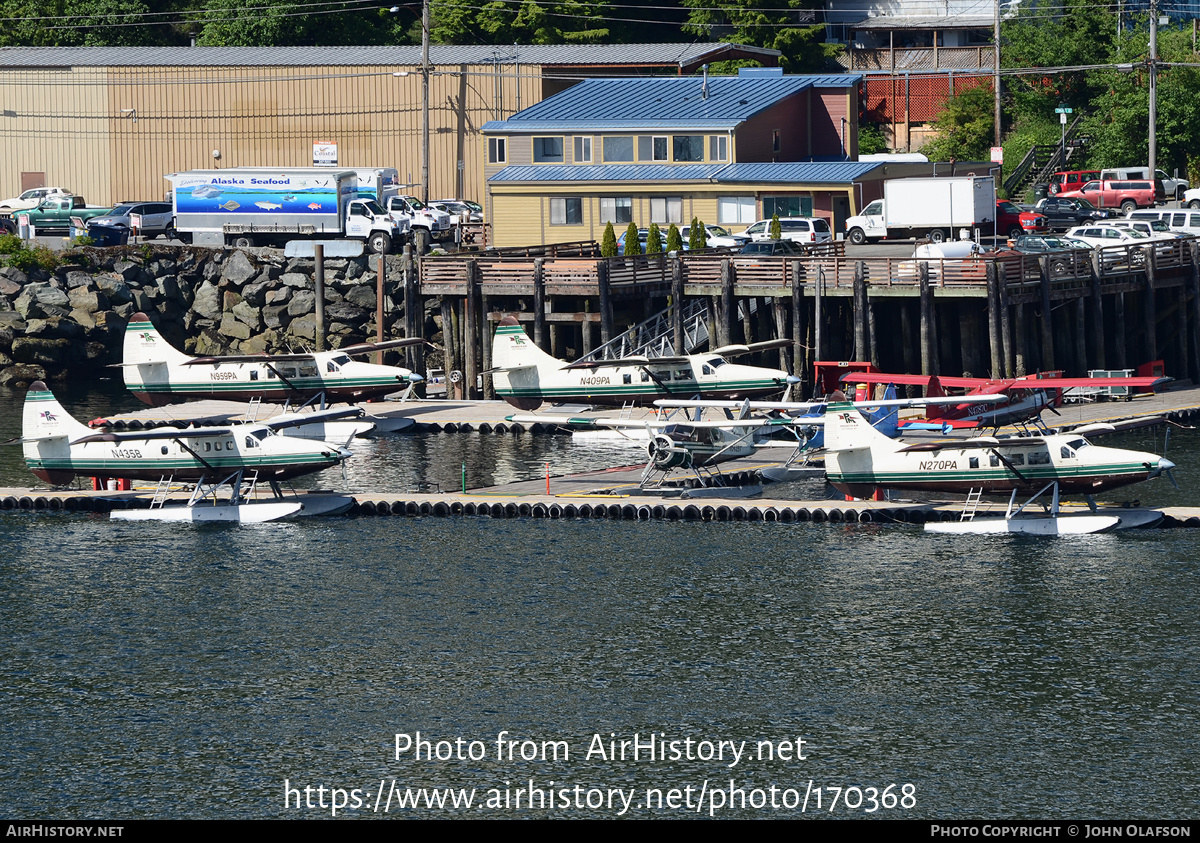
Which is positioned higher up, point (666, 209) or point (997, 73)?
point (997, 73)

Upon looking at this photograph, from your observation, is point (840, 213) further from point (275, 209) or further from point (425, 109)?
point (275, 209)

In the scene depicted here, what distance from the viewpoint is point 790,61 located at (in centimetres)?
9906

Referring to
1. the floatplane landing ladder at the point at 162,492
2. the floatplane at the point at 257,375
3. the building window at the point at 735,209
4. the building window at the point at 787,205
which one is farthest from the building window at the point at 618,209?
the floatplane landing ladder at the point at 162,492

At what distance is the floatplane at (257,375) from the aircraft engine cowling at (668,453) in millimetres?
13367

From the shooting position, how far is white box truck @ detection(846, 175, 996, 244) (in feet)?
225

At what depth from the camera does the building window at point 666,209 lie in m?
Answer: 75.5

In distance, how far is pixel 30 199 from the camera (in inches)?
3403

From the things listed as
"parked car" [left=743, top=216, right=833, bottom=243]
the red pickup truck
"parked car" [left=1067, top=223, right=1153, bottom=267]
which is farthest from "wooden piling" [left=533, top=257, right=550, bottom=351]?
the red pickup truck

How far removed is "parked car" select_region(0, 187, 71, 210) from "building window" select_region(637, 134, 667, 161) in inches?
1189

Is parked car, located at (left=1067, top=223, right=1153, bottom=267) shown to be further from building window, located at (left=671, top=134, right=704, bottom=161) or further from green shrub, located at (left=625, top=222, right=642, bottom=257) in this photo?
green shrub, located at (left=625, top=222, right=642, bottom=257)

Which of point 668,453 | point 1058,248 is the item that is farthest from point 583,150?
point 668,453

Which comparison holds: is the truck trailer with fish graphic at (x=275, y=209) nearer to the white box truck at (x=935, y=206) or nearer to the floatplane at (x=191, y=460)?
the white box truck at (x=935, y=206)

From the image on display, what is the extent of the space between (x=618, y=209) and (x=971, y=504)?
35.5 m

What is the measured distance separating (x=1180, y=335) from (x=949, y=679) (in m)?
34.6
